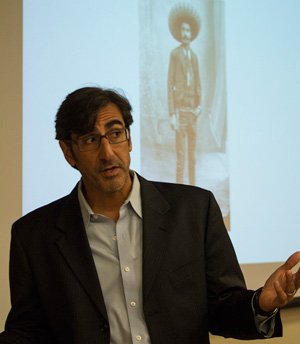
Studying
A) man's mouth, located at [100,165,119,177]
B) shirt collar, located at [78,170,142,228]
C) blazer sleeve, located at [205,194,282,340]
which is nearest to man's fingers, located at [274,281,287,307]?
blazer sleeve, located at [205,194,282,340]

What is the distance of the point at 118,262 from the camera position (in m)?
1.70

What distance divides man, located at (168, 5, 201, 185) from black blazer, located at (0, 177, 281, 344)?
A: 3.89ft

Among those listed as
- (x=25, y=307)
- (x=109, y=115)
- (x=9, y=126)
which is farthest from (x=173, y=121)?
(x=25, y=307)

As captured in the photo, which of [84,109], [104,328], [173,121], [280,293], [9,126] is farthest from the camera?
[173,121]

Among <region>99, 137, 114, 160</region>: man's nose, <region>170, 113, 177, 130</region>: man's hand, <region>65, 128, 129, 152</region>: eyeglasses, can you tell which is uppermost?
<region>170, 113, 177, 130</region>: man's hand

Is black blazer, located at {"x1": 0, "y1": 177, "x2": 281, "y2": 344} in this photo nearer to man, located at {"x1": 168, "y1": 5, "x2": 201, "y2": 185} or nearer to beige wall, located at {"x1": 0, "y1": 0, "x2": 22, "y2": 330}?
beige wall, located at {"x1": 0, "y1": 0, "x2": 22, "y2": 330}

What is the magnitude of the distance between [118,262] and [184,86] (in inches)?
66.9

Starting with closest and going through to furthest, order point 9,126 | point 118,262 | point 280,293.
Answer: point 280,293 < point 118,262 < point 9,126

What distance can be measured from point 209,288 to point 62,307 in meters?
0.58

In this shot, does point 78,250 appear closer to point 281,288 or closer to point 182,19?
point 281,288

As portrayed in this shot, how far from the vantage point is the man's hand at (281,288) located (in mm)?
1422

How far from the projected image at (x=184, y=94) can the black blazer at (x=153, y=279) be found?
1099 mm

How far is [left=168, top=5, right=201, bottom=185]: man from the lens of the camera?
3.00 meters

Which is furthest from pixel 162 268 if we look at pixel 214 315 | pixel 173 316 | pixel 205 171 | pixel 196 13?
pixel 196 13
